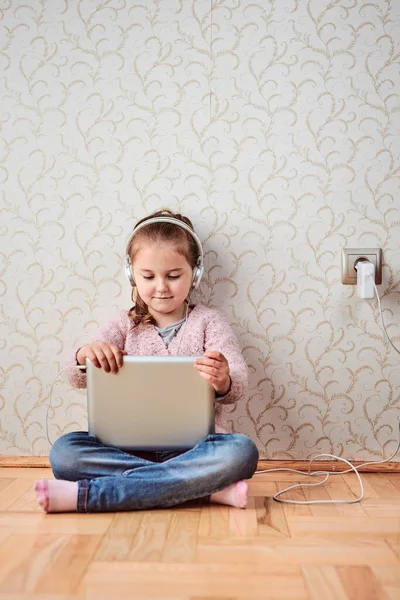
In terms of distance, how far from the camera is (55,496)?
52.7 inches

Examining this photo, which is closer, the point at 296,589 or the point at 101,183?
the point at 296,589

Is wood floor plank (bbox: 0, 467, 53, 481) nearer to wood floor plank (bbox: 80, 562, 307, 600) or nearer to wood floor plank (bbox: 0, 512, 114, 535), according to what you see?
wood floor plank (bbox: 0, 512, 114, 535)

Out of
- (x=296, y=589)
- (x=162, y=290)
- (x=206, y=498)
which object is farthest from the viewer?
(x=162, y=290)

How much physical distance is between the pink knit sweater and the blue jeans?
0.63 ft

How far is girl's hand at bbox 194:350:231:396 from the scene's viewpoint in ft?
4.73

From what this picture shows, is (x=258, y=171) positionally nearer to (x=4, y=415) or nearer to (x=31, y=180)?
(x=31, y=180)

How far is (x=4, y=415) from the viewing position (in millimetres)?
1840

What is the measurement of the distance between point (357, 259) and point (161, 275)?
0.53 metres

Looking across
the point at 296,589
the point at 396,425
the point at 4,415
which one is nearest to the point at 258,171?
the point at 396,425

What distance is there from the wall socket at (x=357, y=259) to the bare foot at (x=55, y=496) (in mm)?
893

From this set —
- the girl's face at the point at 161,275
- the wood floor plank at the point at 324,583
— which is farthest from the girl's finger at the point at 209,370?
the wood floor plank at the point at 324,583

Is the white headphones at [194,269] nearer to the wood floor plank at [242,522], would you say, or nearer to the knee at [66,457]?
the knee at [66,457]

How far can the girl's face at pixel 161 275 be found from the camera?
163cm

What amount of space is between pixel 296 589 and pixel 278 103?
1.24 m
